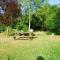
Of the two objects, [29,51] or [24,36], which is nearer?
[29,51]

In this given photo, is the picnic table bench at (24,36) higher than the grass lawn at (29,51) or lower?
lower

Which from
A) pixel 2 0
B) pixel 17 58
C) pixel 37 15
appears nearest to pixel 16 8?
pixel 2 0

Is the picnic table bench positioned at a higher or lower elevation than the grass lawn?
lower

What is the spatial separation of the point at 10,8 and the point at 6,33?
1646cm

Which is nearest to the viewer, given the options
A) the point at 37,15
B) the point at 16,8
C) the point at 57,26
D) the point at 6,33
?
the point at 57,26

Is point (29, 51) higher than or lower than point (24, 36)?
higher

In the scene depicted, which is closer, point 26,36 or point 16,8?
point 16,8

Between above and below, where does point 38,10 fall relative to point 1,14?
below

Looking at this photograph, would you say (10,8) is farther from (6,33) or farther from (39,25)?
(39,25)

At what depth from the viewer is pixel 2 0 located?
2727 mm

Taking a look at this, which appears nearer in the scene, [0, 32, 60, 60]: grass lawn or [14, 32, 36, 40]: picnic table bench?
[0, 32, 60, 60]: grass lawn

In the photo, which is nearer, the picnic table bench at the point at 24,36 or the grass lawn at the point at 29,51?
the grass lawn at the point at 29,51

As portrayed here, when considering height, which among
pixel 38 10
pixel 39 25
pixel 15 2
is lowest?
pixel 39 25

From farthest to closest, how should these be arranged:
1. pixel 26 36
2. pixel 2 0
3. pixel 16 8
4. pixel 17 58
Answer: pixel 26 36
pixel 17 58
pixel 16 8
pixel 2 0
